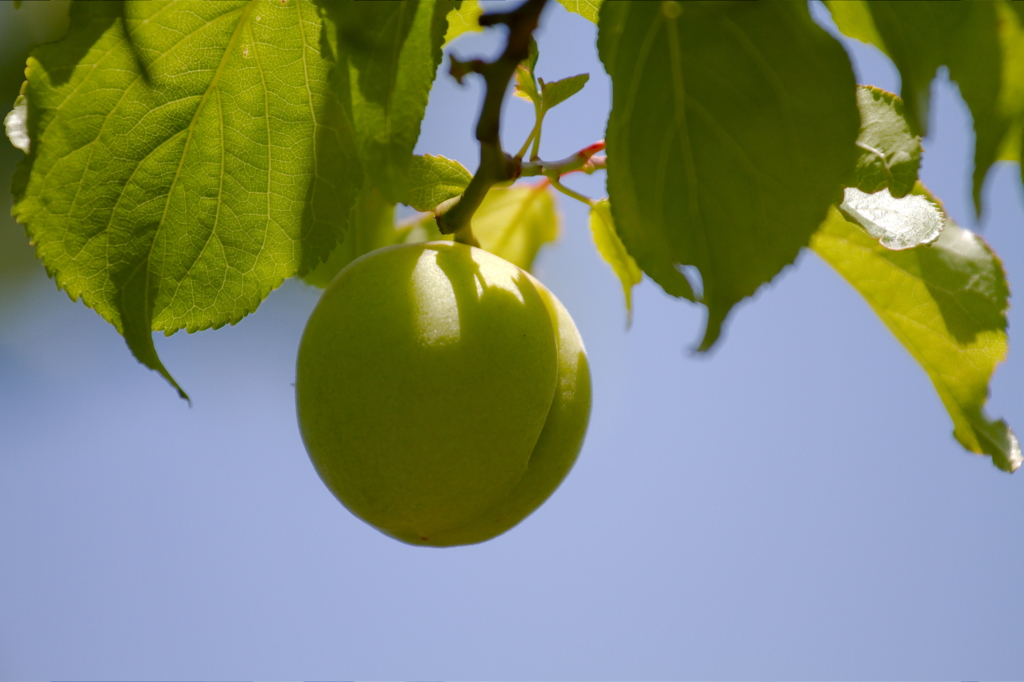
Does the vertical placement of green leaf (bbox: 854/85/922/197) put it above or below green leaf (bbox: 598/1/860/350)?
below

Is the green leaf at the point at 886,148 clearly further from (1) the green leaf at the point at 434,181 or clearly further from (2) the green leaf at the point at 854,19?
(1) the green leaf at the point at 434,181

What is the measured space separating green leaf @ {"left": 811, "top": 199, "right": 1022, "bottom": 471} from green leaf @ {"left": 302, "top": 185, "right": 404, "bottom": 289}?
63 centimetres

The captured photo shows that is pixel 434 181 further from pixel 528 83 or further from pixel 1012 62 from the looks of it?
pixel 1012 62

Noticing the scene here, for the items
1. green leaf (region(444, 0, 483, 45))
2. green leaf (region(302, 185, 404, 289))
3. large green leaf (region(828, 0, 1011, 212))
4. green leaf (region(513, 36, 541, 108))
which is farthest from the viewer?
green leaf (region(302, 185, 404, 289))

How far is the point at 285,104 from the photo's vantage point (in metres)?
0.82

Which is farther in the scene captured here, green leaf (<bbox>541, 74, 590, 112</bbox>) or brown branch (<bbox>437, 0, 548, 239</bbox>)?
green leaf (<bbox>541, 74, 590, 112</bbox>)

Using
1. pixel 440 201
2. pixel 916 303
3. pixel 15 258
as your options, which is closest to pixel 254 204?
pixel 440 201

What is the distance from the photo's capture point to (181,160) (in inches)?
31.9

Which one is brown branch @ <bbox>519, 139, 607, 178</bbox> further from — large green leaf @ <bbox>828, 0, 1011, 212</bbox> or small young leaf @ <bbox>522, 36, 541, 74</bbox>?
large green leaf @ <bbox>828, 0, 1011, 212</bbox>

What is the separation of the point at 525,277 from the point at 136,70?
448mm

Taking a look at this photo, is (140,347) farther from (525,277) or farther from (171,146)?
(525,277)

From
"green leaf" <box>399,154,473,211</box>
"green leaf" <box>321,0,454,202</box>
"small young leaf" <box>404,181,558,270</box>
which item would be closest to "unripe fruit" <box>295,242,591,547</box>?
"green leaf" <box>399,154,473,211</box>

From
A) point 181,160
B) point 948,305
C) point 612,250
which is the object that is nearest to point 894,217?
point 948,305

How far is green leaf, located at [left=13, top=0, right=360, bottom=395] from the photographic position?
0.77 meters
